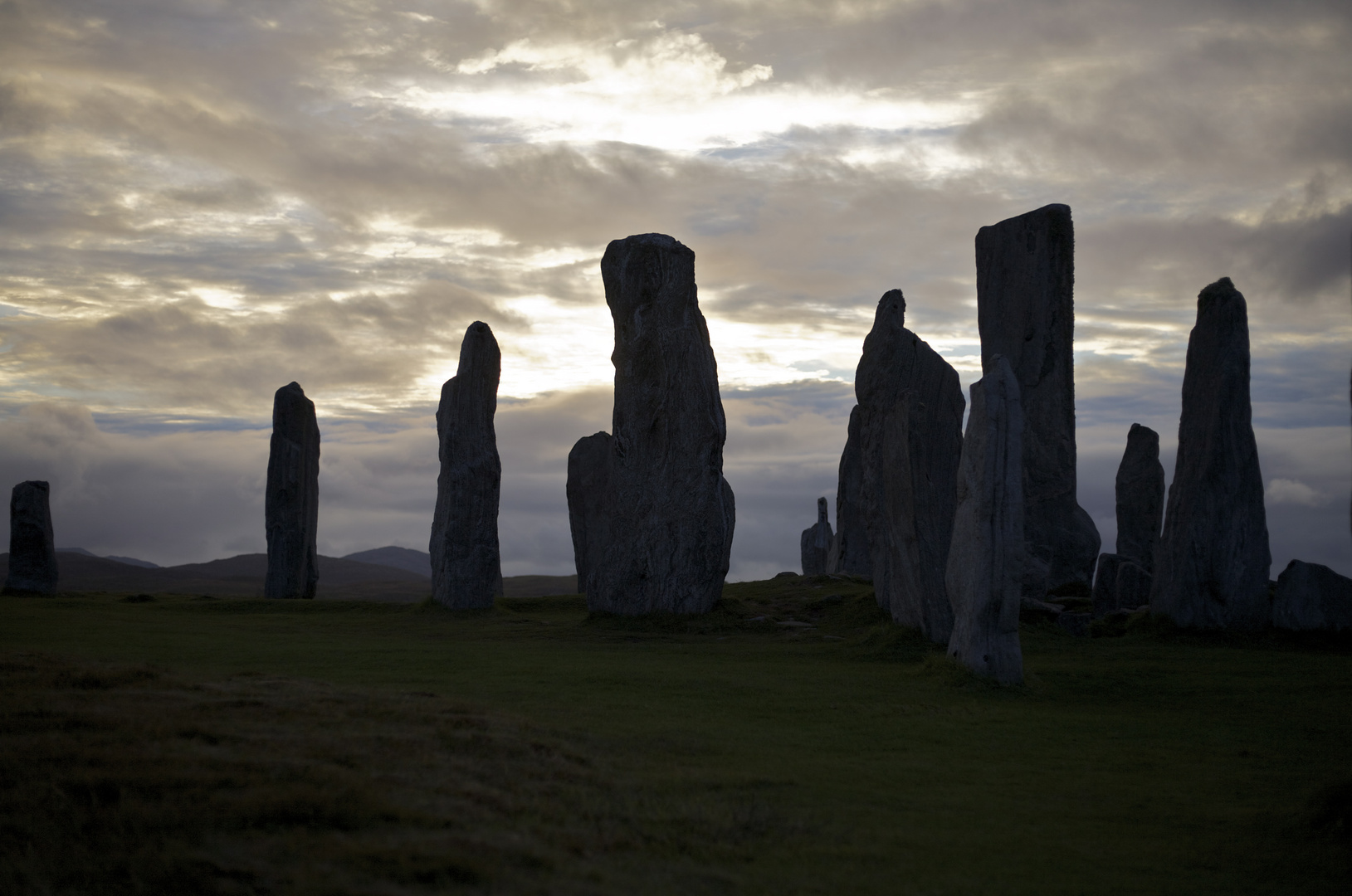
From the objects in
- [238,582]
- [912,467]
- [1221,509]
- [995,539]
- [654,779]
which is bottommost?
[238,582]

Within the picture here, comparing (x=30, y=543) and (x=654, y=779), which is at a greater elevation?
(x=30, y=543)

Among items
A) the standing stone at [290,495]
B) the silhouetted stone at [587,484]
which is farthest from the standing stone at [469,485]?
the standing stone at [290,495]

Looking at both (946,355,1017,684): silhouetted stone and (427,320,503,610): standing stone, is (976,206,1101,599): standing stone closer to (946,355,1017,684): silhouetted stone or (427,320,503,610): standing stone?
(946,355,1017,684): silhouetted stone

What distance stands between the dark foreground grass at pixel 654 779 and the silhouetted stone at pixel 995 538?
46cm

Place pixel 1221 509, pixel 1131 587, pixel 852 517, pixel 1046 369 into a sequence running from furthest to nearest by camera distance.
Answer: pixel 852 517 → pixel 1046 369 → pixel 1131 587 → pixel 1221 509

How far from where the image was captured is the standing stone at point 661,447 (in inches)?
827

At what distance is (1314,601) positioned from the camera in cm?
1689

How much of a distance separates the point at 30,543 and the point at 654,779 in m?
27.3

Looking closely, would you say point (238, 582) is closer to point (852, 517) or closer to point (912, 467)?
point (852, 517)

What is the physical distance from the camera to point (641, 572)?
21016mm

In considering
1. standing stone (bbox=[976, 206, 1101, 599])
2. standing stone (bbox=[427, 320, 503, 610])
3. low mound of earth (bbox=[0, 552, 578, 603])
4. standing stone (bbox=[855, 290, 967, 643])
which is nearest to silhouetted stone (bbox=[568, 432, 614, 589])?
standing stone (bbox=[427, 320, 503, 610])

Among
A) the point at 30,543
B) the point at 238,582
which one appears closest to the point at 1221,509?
the point at 30,543

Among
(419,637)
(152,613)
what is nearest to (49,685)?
(419,637)

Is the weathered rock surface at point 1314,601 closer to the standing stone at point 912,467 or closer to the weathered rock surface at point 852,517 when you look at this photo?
the standing stone at point 912,467
